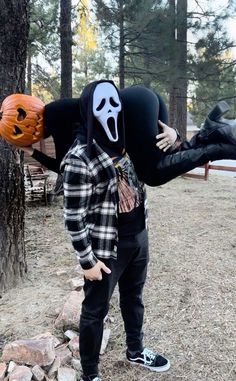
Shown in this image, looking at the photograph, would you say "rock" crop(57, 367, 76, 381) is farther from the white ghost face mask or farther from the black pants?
the white ghost face mask

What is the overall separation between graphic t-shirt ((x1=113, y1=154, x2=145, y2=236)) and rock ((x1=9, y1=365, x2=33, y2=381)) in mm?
898

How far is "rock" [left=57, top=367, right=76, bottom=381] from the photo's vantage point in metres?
2.00

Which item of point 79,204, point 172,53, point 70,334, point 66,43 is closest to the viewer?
point 79,204

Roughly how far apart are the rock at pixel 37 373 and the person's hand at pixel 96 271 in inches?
27.3

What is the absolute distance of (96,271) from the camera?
166 cm

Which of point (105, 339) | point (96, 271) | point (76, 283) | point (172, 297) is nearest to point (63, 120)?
point (96, 271)

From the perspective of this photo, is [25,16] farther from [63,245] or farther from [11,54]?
[63,245]

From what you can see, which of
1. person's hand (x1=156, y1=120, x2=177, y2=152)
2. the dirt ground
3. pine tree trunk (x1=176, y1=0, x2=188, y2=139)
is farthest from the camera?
pine tree trunk (x1=176, y1=0, x2=188, y2=139)

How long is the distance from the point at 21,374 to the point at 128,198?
1077 mm

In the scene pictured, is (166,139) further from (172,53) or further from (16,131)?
(172,53)

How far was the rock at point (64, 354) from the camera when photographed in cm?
215

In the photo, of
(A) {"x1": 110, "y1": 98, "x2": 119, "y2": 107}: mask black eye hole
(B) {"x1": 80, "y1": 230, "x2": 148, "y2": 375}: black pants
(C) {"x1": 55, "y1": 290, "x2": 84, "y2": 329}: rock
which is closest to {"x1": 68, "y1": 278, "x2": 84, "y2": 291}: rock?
(C) {"x1": 55, "y1": 290, "x2": 84, "y2": 329}: rock

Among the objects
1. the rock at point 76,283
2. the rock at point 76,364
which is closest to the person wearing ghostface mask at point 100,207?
the rock at point 76,364

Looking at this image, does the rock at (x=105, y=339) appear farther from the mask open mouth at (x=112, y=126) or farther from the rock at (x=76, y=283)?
the mask open mouth at (x=112, y=126)
